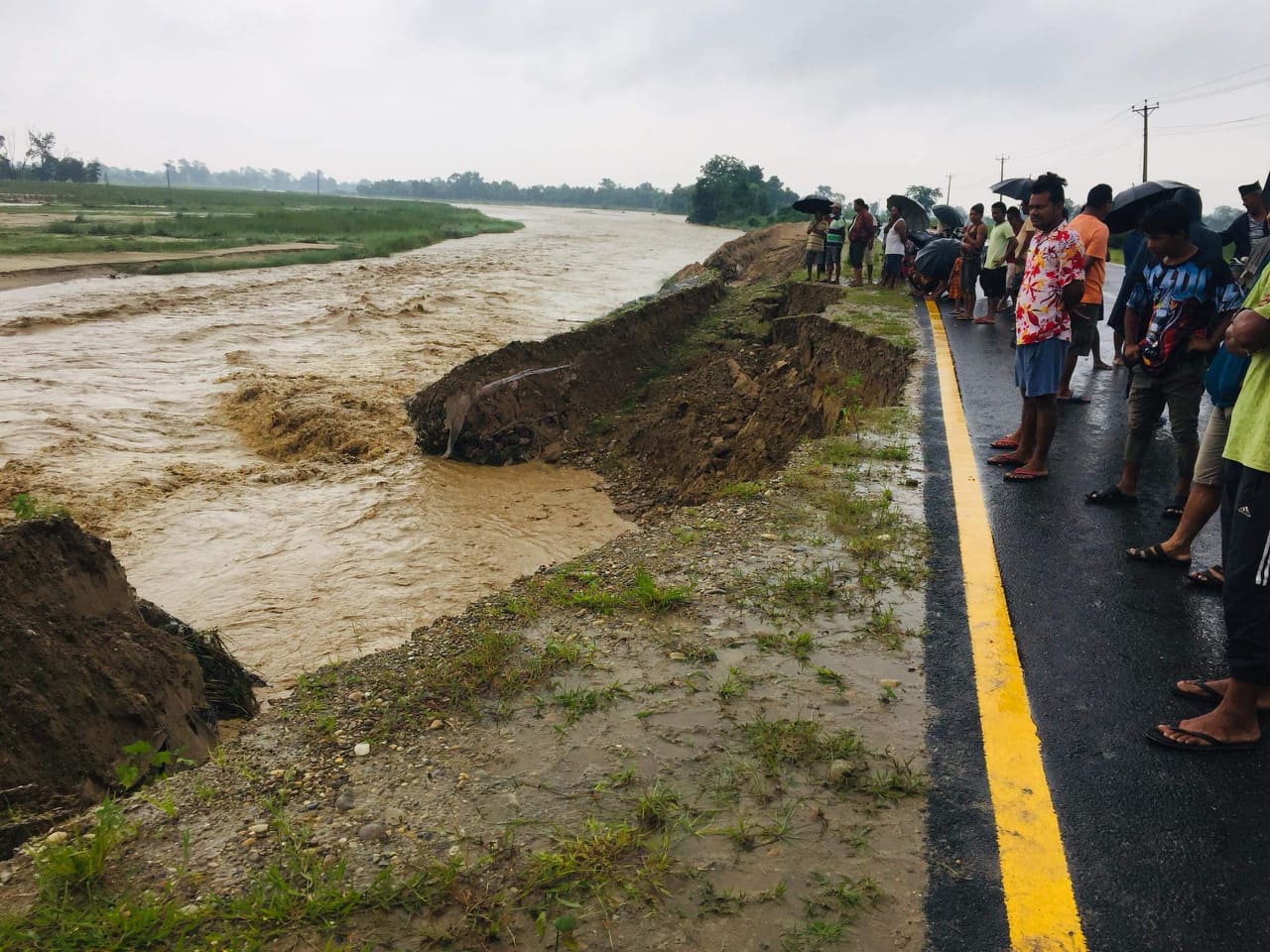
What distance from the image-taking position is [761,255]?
31.1m

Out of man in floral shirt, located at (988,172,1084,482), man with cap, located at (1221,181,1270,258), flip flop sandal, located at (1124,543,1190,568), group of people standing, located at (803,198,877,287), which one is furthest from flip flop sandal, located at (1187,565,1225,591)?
group of people standing, located at (803,198,877,287)

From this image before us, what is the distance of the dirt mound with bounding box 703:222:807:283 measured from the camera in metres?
26.5

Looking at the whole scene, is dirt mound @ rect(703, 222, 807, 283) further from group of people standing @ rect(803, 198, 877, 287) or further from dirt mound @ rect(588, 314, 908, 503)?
dirt mound @ rect(588, 314, 908, 503)

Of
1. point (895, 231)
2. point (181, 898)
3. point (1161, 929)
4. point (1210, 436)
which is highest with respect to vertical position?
point (895, 231)

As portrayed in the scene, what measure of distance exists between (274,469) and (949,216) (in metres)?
15.5

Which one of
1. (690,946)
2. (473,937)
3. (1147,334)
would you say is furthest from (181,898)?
(1147,334)

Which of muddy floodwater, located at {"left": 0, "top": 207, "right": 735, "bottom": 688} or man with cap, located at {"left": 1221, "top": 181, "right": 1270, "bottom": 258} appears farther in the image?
man with cap, located at {"left": 1221, "top": 181, "right": 1270, "bottom": 258}

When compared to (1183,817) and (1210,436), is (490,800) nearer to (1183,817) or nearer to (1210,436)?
(1183,817)

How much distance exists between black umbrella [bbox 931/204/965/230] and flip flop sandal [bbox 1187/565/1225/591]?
16033 mm

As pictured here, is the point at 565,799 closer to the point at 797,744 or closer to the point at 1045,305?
the point at 797,744

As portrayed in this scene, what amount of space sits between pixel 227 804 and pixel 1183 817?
3083 millimetres

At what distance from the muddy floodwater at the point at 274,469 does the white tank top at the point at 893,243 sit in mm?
8382

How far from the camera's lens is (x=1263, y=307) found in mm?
2857

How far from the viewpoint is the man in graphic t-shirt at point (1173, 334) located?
4410mm
